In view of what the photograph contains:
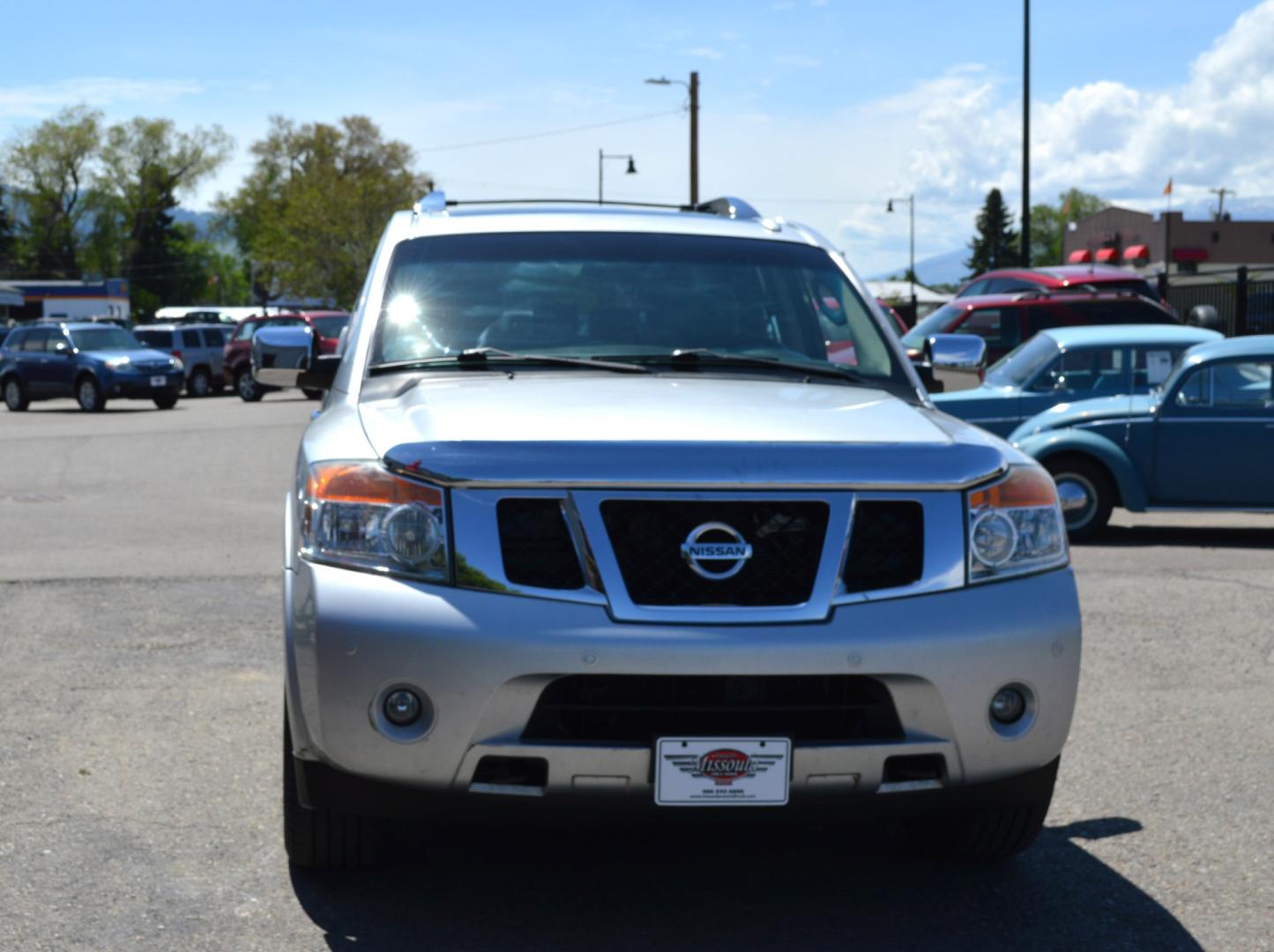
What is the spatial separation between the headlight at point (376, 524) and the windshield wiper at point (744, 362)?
1.28 metres

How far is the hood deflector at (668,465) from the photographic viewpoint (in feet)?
12.2

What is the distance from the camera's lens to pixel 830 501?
3.77 metres

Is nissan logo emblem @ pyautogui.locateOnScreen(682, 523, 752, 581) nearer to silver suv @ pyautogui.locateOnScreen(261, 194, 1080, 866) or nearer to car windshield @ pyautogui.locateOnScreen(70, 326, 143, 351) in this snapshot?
silver suv @ pyautogui.locateOnScreen(261, 194, 1080, 866)

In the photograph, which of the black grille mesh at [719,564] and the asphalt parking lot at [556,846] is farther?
the asphalt parking lot at [556,846]

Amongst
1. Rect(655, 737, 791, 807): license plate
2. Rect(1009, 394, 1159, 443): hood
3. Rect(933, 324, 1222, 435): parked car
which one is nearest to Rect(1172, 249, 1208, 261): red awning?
Rect(933, 324, 1222, 435): parked car

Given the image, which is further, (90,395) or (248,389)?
(248,389)

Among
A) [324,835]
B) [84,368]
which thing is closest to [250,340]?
[84,368]

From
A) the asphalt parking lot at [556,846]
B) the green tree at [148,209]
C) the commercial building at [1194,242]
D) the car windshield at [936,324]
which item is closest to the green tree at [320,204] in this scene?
the green tree at [148,209]

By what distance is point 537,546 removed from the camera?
372 cm

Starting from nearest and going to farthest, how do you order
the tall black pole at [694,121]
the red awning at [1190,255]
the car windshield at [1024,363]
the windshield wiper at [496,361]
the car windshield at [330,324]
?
the windshield wiper at [496,361] < the car windshield at [1024,363] < the car windshield at [330,324] < the tall black pole at [694,121] < the red awning at [1190,255]

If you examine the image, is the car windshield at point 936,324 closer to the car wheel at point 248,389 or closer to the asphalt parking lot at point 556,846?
the asphalt parking lot at point 556,846

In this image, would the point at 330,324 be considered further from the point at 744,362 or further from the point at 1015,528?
the point at 1015,528

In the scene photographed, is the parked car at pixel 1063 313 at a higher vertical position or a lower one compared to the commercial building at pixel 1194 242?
lower

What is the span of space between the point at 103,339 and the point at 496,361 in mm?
31288
